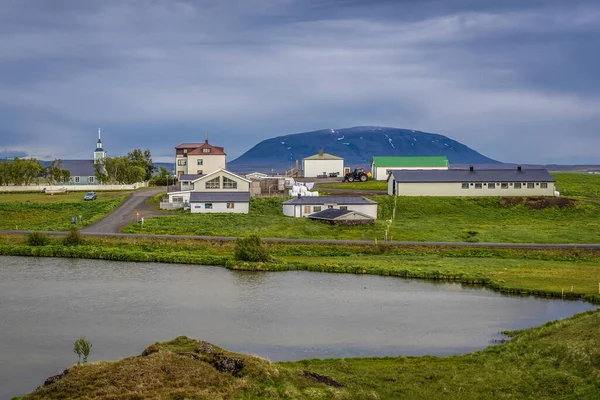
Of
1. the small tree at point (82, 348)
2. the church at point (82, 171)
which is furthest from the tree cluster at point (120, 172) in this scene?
the small tree at point (82, 348)

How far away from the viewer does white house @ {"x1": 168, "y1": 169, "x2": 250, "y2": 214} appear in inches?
2729

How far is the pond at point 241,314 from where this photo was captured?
2768 cm

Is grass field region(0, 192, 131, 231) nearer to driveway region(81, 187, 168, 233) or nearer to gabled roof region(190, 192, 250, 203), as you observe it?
driveway region(81, 187, 168, 233)

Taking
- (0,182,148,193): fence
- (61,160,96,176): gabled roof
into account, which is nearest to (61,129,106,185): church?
(61,160,96,176): gabled roof

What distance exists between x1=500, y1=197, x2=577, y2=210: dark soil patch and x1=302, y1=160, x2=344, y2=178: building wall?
40476 mm

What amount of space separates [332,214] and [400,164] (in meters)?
44.3

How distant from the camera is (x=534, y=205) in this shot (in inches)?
3007

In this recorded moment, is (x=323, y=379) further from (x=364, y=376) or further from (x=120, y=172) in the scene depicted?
(x=120, y=172)

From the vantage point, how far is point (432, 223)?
67.4 metres

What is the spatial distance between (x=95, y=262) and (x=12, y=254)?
7.60 metres

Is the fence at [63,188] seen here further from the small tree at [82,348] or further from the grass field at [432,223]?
the small tree at [82,348]

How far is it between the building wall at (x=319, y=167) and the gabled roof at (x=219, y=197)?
4378 cm

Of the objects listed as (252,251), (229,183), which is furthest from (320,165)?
(252,251)

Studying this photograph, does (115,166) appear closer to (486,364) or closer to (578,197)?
(578,197)
